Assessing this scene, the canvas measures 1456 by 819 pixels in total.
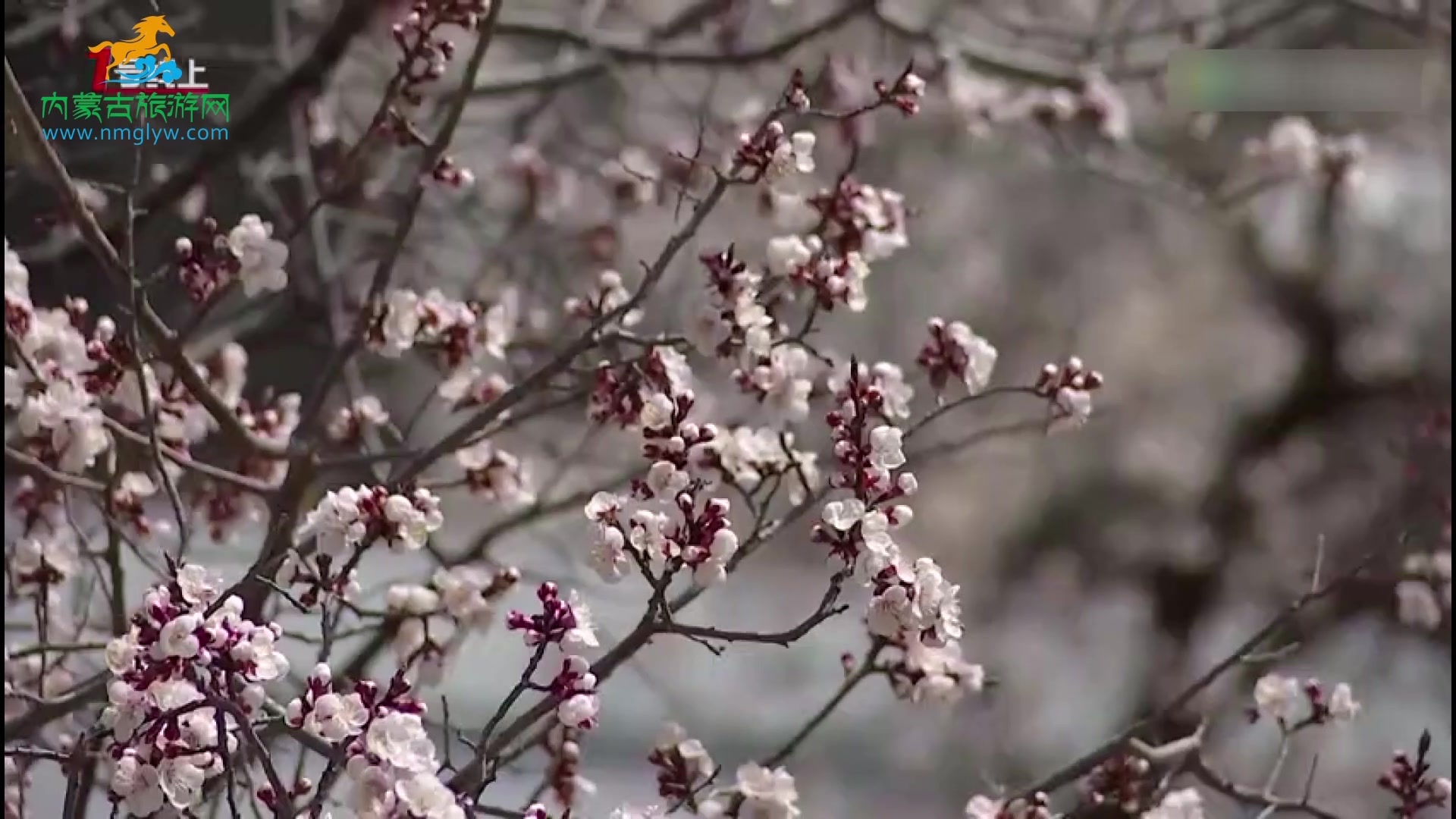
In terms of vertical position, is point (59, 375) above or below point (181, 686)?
above

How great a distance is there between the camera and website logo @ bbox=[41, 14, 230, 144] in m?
0.81

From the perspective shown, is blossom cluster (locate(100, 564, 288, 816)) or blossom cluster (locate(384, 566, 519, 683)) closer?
blossom cluster (locate(100, 564, 288, 816))

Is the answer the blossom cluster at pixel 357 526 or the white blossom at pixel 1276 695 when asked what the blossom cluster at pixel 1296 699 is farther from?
the blossom cluster at pixel 357 526

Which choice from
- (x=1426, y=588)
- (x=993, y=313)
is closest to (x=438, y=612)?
(x=1426, y=588)

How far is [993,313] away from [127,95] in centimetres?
192

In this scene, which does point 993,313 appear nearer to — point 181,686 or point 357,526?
point 357,526

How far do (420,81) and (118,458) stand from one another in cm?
23

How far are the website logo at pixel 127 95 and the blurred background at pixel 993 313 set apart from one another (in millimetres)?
28

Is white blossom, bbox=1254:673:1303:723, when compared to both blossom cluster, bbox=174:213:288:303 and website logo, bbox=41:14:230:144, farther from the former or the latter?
website logo, bbox=41:14:230:144

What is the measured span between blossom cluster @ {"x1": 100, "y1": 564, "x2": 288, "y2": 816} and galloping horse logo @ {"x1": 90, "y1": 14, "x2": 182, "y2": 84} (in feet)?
1.30

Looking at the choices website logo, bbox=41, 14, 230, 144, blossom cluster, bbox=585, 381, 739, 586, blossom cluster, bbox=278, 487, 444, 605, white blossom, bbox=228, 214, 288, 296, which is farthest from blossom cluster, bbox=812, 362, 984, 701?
website logo, bbox=41, 14, 230, 144

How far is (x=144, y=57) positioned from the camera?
825 mm

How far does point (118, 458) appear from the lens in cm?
74

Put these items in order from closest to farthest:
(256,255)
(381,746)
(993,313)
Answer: (381,746) → (256,255) → (993,313)
